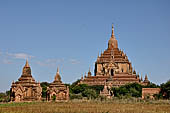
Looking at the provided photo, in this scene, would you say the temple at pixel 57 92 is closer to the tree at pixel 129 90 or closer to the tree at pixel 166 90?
the tree at pixel 129 90

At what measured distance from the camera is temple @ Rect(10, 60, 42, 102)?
5388cm

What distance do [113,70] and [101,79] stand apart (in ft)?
14.3

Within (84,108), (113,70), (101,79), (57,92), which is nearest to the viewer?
(84,108)

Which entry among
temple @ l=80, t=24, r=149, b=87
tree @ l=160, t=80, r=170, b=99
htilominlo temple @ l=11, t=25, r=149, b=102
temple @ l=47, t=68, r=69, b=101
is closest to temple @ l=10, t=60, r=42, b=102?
htilominlo temple @ l=11, t=25, r=149, b=102

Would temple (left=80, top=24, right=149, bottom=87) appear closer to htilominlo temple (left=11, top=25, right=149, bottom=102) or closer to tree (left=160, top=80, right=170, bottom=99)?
htilominlo temple (left=11, top=25, right=149, bottom=102)

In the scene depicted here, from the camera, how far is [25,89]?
179 feet

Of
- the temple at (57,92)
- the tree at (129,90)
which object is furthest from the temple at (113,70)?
the temple at (57,92)

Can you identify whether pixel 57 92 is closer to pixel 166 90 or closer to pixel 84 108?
pixel 166 90

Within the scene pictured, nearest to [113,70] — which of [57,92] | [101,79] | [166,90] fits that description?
[101,79]

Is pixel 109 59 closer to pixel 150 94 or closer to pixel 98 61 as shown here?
pixel 98 61

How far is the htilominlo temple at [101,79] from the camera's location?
54.5 m

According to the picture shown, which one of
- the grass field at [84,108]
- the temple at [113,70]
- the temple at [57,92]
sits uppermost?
the temple at [113,70]

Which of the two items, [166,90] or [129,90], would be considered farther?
[129,90]

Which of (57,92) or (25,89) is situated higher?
(25,89)
